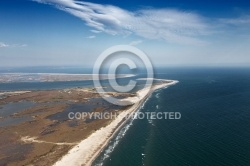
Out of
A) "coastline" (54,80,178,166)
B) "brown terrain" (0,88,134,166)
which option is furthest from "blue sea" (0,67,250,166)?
"brown terrain" (0,88,134,166)

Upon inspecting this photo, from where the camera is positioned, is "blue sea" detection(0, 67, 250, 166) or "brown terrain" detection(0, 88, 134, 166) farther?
"brown terrain" detection(0, 88, 134, 166)

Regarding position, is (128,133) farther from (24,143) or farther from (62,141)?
(24,143)

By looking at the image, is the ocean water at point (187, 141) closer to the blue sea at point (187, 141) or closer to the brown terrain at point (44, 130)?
the blue sea at point (187, 141)

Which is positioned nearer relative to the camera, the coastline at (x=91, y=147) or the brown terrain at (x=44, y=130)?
the coastline at (x=91, y=147)

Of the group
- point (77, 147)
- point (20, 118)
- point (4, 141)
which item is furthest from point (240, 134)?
point (20, 118)

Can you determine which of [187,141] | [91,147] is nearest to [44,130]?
[91,147]

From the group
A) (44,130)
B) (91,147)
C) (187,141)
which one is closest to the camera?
(91,147)

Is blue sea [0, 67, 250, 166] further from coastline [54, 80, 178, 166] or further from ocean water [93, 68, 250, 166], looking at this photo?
coastline [54, 80, 178, 166]

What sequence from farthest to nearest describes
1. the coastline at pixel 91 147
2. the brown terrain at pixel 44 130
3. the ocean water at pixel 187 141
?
the brown terrain at pixel 44 130 < the coastline at pixel 91 147 < the ocean water at pixel 187 141

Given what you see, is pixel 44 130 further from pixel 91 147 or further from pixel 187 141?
pixel 187 141

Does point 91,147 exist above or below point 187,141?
below

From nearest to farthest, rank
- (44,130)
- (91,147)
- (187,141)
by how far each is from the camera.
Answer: (91,147)
(187,141)
(44,130)

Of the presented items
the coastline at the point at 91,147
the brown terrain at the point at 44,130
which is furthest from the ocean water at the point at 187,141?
the brown terrain at the point at 44,130
